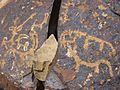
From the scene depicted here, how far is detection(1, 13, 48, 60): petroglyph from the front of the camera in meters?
2.71

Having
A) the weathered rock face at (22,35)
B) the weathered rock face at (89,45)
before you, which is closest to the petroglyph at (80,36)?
the weathered rock face at (89,45)

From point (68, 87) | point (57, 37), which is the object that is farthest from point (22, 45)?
point (68, 87)

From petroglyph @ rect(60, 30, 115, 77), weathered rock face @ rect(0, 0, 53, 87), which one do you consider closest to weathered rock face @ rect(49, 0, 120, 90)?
petroglyph @ rect(60, 30, 115, 77)

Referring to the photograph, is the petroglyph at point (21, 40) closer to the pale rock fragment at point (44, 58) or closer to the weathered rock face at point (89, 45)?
the pale rock fragment at point (44, 58)

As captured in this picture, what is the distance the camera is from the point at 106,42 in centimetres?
265

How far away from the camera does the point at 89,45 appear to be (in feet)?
8.70

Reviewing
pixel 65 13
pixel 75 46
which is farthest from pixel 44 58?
pixel 65 13

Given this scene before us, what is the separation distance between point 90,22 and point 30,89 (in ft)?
1.88

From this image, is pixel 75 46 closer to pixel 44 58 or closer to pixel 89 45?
pixel 89 45

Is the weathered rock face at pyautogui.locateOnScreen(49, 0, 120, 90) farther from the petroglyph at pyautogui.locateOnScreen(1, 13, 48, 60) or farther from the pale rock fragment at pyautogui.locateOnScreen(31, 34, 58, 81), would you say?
the petroglyph at pyautogui.locateOnScreen(1, 13, 48, 60)

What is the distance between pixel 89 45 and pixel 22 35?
1.48 feet

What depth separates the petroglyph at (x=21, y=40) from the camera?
2.71m

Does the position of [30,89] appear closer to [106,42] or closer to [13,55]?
[13,55]

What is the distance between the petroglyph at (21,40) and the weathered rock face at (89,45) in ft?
0.54
